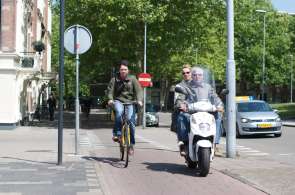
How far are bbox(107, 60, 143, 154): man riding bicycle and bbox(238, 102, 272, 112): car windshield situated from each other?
1314cm

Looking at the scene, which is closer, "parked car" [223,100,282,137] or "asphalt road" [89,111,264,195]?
"asphalt road" [89,111,264,195]

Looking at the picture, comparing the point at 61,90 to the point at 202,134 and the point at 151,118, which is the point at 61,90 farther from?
the point at 151,118

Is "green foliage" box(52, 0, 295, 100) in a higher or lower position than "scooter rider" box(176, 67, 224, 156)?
higher

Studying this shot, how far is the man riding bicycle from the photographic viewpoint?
12133 mm

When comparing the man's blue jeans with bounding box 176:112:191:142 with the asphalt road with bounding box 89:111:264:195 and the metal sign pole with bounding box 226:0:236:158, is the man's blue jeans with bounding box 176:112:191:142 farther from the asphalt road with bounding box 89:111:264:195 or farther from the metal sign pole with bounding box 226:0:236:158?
the metal sign pole with bounding box 226:0:236:158

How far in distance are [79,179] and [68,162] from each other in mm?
2494

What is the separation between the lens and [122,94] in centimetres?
1230

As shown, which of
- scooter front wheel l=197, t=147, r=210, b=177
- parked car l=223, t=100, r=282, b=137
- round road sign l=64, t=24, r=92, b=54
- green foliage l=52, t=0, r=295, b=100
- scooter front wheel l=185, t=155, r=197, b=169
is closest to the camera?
scooter front wheel l=197, t=147, r=210, b=177

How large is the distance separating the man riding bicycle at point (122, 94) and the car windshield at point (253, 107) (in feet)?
43.1

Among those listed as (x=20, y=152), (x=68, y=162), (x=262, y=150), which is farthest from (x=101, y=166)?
(x=262, y=150)

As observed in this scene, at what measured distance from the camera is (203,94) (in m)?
11.1

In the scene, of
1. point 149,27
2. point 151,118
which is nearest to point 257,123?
point 149,27

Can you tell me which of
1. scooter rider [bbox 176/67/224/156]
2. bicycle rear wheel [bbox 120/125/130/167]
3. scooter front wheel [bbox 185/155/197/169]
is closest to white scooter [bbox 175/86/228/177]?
scooter rider [bbox 176/67/224/156]

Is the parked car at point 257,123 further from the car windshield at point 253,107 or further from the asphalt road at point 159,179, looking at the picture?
the asphalt road at point 159,179
